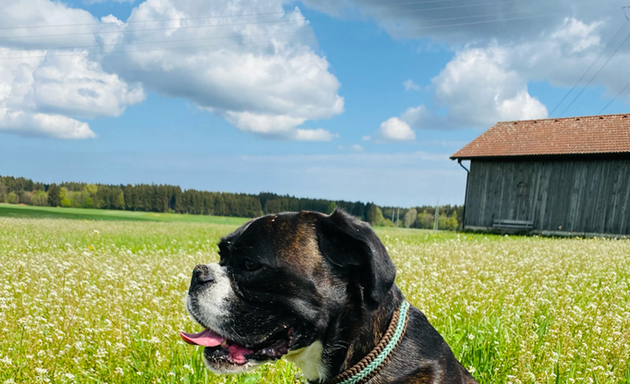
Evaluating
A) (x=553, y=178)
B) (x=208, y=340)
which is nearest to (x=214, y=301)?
(x=208, y=340)

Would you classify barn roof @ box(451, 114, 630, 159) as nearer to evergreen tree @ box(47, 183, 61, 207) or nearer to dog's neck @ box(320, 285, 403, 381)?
dog's neck @ box(320, 285, 403, 381)

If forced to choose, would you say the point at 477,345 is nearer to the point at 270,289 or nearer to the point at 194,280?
the point at 270,289

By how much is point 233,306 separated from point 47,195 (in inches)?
3872

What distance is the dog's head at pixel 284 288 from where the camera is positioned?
2.85 m

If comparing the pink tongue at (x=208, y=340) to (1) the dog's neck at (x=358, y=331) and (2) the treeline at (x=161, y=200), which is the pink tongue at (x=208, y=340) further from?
(2) the treeline at (x=161, y=200)

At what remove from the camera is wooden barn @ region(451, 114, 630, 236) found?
1067 inches

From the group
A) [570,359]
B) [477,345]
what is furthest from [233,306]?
[570,359]

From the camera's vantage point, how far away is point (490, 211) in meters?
30.7

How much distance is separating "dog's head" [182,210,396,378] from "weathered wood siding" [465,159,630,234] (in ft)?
93.9

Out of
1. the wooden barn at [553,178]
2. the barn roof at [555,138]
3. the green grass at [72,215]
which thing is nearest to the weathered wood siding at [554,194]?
the wooden barn at [553,178]

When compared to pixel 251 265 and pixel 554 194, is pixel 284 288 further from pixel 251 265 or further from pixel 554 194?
pixel 554 194

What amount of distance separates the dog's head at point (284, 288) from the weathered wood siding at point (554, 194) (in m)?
28.6

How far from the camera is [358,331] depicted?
2.80 metres

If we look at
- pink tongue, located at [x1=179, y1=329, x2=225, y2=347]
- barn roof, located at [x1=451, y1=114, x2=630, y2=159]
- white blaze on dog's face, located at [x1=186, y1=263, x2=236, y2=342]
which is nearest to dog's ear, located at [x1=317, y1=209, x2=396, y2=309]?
white blaze on dog's face, located at [x1=186, y1=263, x2=236, y2=342]
